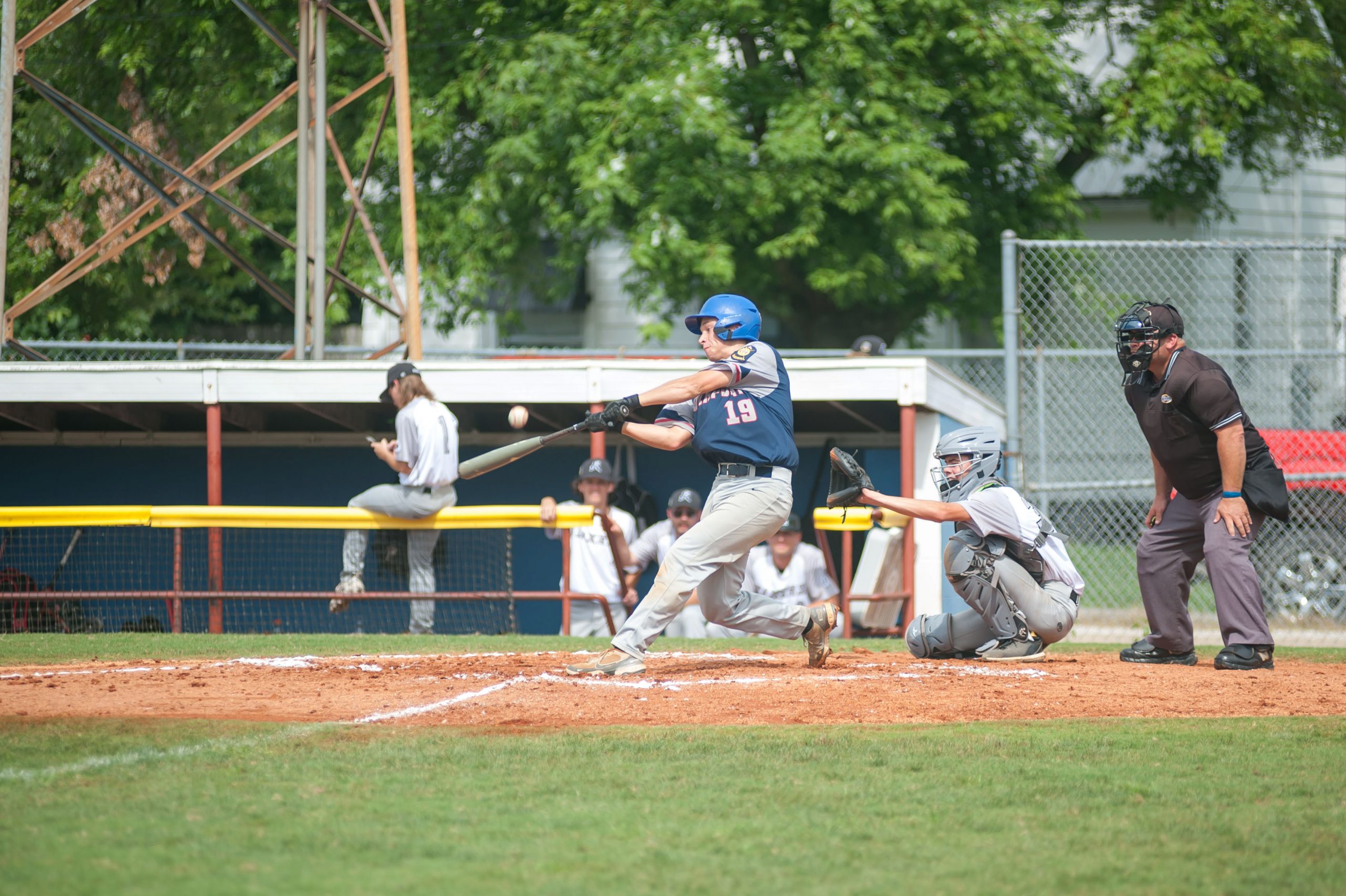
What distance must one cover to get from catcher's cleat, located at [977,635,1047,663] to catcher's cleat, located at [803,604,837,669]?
0.99 meters

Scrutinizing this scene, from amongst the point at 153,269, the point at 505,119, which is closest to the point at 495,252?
the point at 505,119

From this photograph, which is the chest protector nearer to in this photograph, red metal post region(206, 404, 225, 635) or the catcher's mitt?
the catcher's mitt

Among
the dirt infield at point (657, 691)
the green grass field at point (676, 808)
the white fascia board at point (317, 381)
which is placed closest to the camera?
the green grass field at point (676, 808)

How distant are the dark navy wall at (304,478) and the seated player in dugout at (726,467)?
20.1 ft

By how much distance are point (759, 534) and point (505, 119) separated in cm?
1074

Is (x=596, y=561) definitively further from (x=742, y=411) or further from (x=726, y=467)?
(x=742, y=411)

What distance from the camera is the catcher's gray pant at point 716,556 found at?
21.2ft

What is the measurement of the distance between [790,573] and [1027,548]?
366 cm

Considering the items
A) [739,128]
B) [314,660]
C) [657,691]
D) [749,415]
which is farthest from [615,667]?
[739,128]

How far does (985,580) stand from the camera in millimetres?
7211

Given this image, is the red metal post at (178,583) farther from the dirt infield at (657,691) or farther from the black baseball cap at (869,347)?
the black baseball cap at (869,347)

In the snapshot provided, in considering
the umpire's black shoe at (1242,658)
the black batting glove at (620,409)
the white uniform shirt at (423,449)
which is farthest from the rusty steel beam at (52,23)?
the umpire's black shoe at (1242,658)

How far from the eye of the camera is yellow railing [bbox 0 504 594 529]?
9.80 m

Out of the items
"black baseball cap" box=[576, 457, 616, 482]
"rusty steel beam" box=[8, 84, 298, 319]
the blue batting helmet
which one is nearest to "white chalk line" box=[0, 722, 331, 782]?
the blue batting helmet
